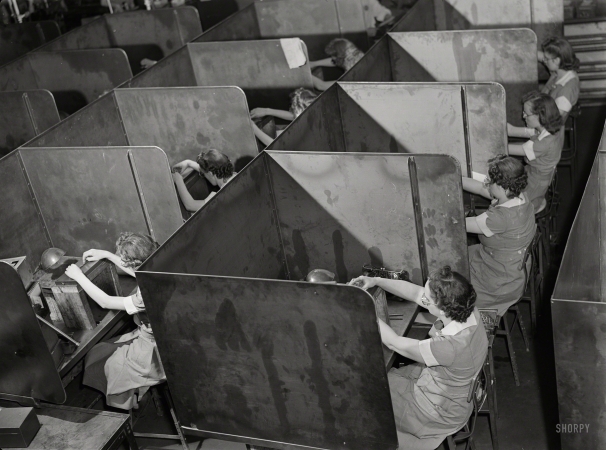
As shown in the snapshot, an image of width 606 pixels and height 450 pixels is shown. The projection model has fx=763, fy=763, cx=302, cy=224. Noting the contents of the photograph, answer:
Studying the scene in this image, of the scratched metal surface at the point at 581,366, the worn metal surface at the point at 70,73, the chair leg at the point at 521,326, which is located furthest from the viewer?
the worn metal surface at the point at 70,73

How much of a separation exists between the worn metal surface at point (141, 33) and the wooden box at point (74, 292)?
3.68m

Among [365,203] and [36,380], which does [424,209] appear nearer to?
[365,203]

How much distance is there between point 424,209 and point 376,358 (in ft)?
3.29

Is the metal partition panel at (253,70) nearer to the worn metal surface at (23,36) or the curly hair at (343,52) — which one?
the curly hair at (343,52)

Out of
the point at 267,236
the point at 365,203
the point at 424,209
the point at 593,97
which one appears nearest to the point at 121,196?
the point at 267,236

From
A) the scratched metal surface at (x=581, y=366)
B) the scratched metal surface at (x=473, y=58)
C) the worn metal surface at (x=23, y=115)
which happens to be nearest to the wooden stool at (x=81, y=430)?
the scratched metal surface at (x=581, y=366)

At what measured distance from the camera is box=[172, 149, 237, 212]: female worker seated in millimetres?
4418

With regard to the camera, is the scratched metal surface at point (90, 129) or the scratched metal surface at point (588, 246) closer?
the scratched metal surface at point (588, 246)

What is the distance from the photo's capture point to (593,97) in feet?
22.8

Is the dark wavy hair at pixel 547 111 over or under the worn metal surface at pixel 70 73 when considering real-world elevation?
under

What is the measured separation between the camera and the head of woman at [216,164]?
14.5ft

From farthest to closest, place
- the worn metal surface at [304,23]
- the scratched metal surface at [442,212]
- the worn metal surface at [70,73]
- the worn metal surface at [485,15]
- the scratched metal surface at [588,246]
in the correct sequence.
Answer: the worn metal surface at [304,23] → the worn metal surface at [70,73] → the worn metal surface at [485,15] → the scratched metal surface at [442,212] → the scratched metal surface at [588,246]

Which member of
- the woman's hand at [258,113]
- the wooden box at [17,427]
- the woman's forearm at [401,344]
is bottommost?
the wooden box at [17,427]

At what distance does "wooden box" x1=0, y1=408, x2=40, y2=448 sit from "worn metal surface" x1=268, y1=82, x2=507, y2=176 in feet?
6.16
